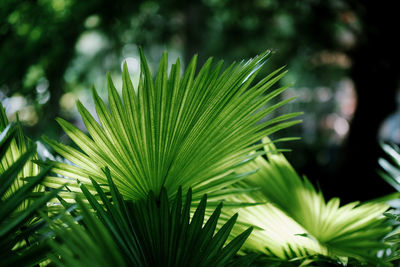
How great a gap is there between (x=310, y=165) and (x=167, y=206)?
A: 12.0 feet

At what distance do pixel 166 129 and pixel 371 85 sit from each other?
4.44 metres

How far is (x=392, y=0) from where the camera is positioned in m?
3.75

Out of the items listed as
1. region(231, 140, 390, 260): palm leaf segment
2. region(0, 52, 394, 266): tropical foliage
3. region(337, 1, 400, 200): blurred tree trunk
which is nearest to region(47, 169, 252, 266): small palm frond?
region(0, 52, 394, 266): tropical foliage

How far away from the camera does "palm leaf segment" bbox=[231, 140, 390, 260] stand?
0.44 metres

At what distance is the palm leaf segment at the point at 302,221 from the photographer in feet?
1.44

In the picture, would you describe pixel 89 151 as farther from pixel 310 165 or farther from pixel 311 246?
pixel 310 165

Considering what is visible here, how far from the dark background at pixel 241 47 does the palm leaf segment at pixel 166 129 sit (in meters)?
0.06

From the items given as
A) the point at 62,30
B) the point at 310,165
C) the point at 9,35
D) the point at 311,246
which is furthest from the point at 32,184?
the point at 310,165

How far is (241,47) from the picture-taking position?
22.1 feet

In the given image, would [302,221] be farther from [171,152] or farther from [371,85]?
[371,85]

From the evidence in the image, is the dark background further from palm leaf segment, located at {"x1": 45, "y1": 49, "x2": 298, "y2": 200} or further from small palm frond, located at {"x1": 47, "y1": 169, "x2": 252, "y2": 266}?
small palm frond, located at {"x1": 47, "y1": 169, "x2": 252, "y2": 266}

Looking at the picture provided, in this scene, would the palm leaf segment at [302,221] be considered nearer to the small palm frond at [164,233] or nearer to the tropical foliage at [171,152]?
the tropical foliage at [171,152]

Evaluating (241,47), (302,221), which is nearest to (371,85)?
(241,47)

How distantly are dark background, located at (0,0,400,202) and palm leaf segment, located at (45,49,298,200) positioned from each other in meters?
0.06
